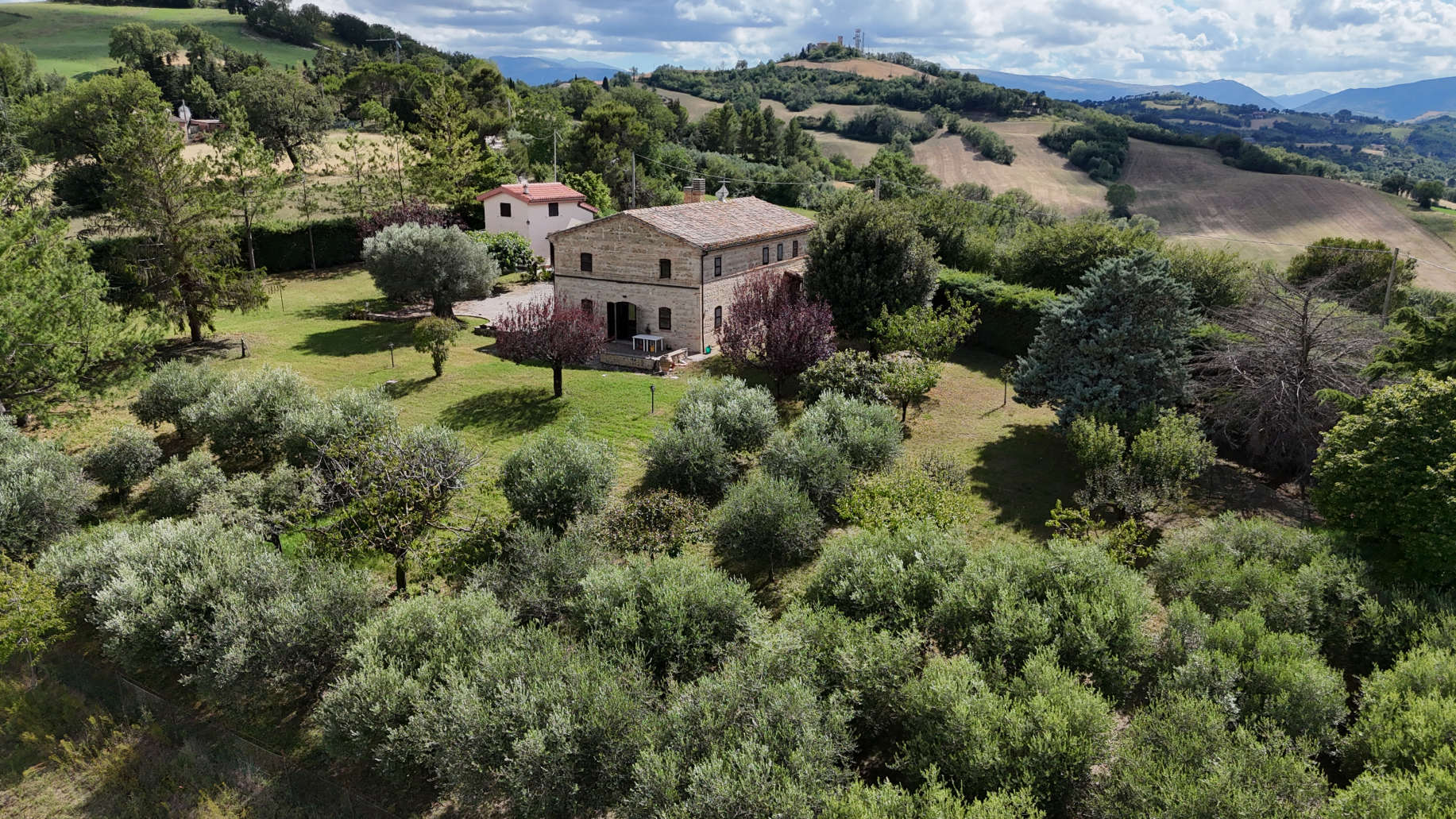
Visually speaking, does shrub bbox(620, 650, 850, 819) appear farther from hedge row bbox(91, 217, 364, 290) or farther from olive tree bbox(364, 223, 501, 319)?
hedge row bbox(91, 217, 364, 290)

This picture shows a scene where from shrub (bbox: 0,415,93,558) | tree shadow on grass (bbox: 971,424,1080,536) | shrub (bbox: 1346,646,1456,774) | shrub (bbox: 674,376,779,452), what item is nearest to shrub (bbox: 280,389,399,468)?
shrub (bbox: 0,415,93,558)

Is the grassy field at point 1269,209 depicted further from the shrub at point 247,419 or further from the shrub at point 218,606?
the shrub at point 218,606

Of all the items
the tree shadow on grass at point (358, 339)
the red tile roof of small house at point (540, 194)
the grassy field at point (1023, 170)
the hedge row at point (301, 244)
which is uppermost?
the grassy field at point (1023, 170)

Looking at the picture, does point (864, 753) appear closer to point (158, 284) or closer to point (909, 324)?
point (909, 324)

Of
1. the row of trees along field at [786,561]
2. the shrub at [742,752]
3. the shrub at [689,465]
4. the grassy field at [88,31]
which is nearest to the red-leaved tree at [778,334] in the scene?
the row of trees along field at [786,561]

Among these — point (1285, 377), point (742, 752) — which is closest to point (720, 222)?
point (1285, 377)

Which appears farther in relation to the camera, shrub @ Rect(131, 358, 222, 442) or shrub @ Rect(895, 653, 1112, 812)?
shrub @ Rect(131, 358, 222, 442)
